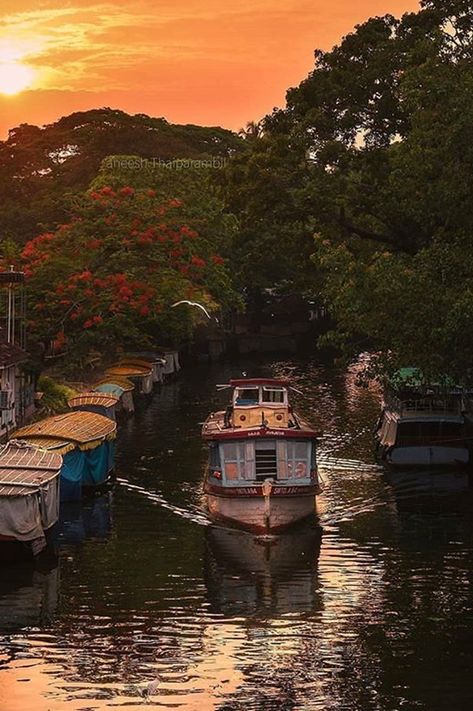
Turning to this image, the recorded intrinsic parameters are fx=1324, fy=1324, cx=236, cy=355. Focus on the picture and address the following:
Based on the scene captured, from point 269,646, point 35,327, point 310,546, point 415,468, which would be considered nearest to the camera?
point 269,646

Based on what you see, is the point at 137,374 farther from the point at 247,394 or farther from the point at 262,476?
the point at 262,476

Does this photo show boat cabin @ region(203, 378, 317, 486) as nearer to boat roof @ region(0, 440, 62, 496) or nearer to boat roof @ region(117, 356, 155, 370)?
boat roof @ region(0, 440, 62, 496)

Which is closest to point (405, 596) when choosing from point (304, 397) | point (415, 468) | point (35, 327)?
point (415, 468)

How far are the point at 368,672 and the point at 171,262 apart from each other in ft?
202

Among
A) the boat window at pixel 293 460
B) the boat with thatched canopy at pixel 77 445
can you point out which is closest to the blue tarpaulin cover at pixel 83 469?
the boat with thatched canopy at pixel 77 445

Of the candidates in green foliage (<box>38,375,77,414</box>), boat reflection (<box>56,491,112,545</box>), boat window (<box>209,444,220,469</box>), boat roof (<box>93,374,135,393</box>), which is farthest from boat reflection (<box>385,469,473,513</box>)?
boat roof (<box>93,374,135,393</box>)

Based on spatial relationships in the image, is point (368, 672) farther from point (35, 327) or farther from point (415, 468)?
point (35, 327)

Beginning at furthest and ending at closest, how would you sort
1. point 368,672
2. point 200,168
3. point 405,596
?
point 200,168 < point 405,596 < point 368,672

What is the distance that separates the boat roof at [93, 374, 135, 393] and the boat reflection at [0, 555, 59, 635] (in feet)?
122

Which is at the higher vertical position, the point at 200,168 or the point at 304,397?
the point at 200,168

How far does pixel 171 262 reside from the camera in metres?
91.9

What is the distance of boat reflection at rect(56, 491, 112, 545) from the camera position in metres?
48.3

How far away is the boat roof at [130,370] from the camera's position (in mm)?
88562

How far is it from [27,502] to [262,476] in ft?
35.3
